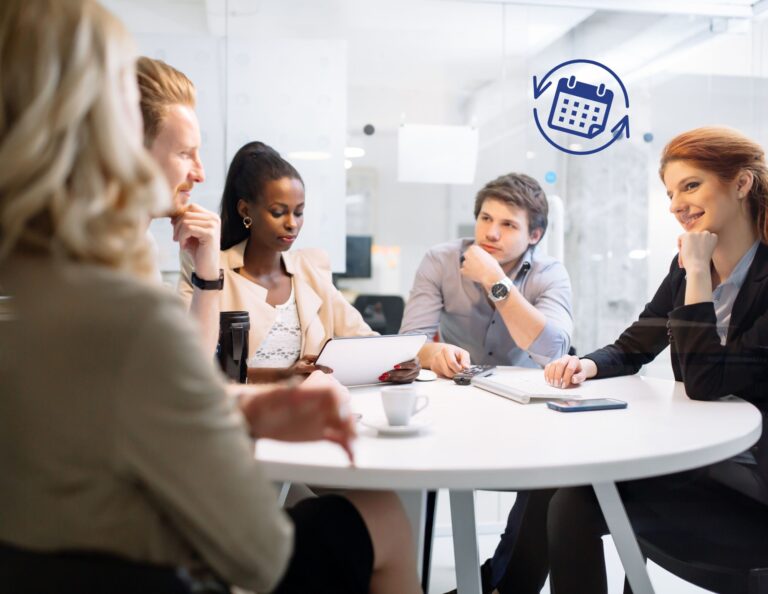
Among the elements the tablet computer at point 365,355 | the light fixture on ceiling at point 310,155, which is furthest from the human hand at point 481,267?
the light fixture on ceiling at point 310,155

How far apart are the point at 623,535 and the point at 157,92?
4.92 feet

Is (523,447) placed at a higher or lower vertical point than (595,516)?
higher

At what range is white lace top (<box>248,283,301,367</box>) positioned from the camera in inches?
92.6

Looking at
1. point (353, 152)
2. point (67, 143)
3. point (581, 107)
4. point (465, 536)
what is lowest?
point (465, 536)

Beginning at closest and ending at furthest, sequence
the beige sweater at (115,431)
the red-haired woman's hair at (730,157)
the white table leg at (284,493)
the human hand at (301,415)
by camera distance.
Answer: the beige sweater at (115,431) < the human hand at (301,415) < the white table leg at (284,493) < the red-haired woman's hair at (730,157)

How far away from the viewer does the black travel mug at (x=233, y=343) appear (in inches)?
72.8

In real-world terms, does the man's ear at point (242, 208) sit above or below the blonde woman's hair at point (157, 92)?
below

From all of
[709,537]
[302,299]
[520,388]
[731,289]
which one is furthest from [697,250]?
[302,299]

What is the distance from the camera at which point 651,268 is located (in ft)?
10.4

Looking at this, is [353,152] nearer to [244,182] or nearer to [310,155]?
[310,155]

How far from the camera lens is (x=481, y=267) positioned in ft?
8.58

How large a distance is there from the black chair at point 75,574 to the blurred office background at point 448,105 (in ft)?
7.80

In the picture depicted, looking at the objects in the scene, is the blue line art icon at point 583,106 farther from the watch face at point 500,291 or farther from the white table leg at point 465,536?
the white table leg at point 465,536

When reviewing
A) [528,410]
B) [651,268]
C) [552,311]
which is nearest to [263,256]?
[552,311]
